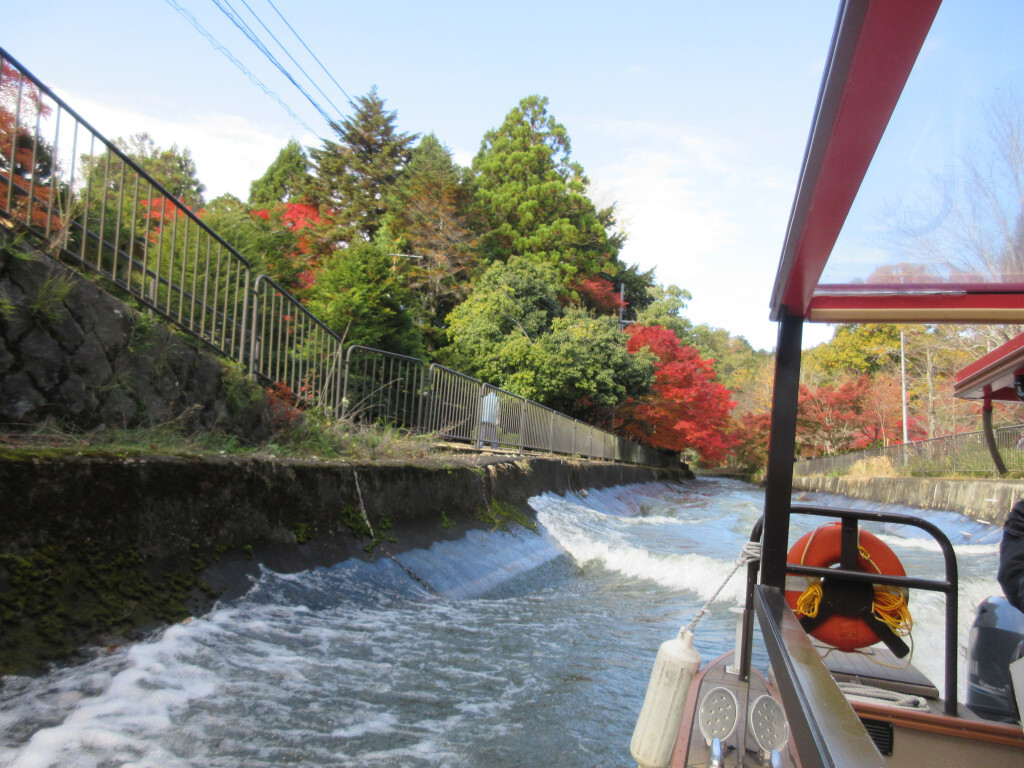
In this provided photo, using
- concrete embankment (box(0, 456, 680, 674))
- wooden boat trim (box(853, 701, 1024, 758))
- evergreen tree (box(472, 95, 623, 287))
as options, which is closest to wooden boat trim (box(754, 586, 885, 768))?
wooden boat trim (box(853, 701, 1024, 758))

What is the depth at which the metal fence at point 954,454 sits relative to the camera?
18938 mm

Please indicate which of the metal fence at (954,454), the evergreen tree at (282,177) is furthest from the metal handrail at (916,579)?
the evergreen tree at (282,177)

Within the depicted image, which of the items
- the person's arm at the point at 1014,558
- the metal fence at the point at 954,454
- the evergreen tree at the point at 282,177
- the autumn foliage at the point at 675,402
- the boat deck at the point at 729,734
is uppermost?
the evergreen tree at the point at 282,177

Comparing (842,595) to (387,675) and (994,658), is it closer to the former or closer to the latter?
(994,658)

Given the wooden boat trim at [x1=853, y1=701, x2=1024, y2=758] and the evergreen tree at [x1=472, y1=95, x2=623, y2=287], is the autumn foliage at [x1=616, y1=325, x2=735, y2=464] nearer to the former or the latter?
the evergreen tree at [x1=472, y1=95, x2=623, y2=287]

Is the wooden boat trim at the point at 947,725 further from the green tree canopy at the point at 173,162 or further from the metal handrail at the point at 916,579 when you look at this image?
the green tree canopy at the point at 173,162

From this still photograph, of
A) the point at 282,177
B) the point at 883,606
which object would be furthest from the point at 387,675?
the point at 282,177

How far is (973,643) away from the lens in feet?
9.36

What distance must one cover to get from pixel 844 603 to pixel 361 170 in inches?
1347

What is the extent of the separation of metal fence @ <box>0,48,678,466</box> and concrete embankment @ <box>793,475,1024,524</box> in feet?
27.4

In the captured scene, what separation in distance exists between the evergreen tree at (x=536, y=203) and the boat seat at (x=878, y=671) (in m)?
29.3

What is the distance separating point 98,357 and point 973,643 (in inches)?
196

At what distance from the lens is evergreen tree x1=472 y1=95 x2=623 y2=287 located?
112ft

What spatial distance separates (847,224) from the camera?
76.4 inches
